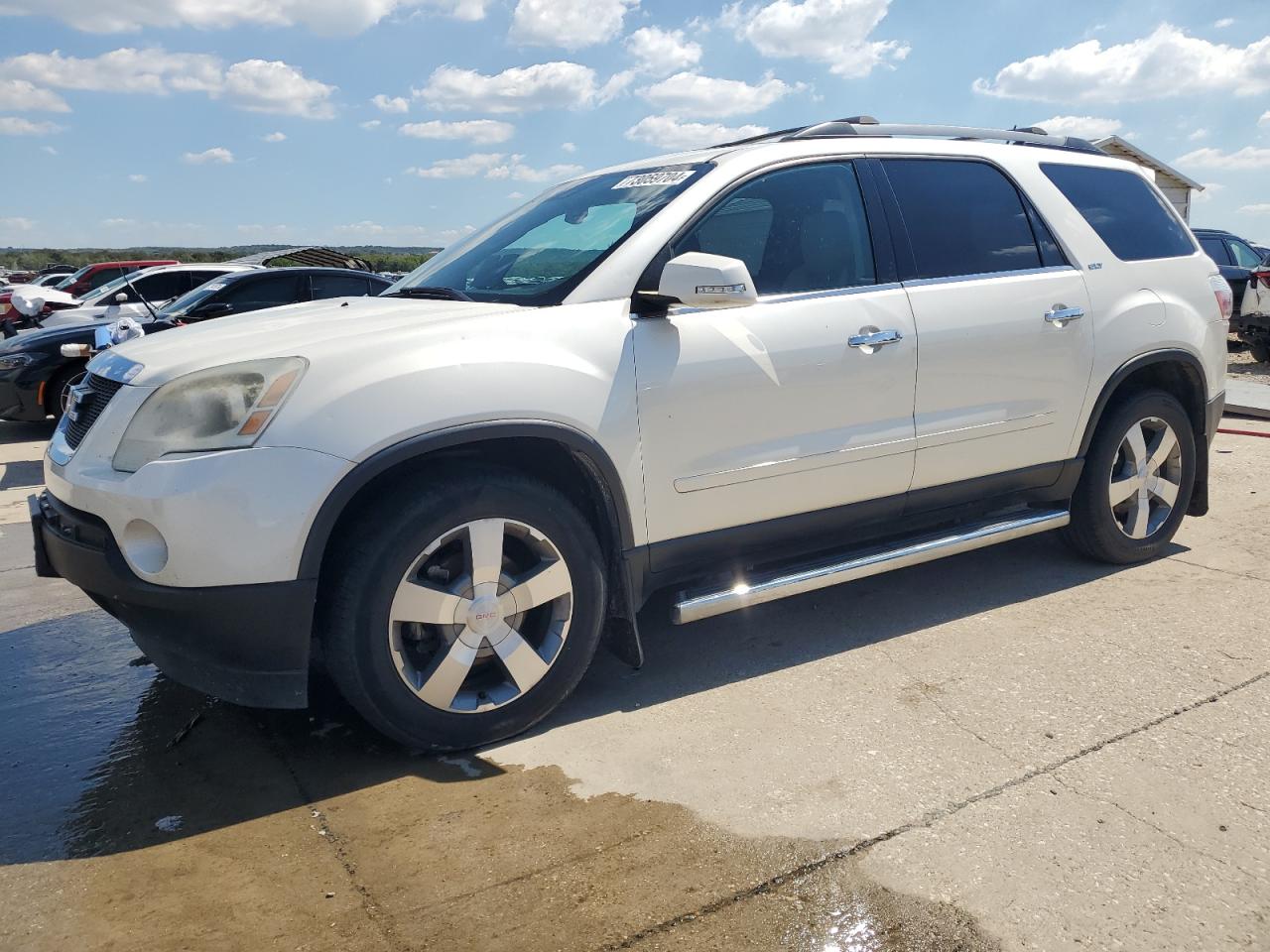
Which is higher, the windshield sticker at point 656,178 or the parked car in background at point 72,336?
the windshield sticker at point 656,178

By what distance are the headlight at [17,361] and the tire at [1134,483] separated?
8667 mm

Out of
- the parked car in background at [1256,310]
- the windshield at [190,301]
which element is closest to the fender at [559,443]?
the windshield at [190,301]

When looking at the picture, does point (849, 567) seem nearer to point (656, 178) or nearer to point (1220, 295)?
point (656, 178)

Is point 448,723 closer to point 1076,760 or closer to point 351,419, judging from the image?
point 351,419

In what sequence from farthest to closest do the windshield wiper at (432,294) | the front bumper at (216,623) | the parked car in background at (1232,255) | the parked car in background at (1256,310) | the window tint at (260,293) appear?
1. the parked car in background at (1232,255)
2. the parked car in background at (1256,310)
3. the window tint at (260,293)
4. the windshield wiper at (432,294)
5. the front bumper at (216,623)

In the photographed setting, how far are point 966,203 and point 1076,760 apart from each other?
2.29 metres

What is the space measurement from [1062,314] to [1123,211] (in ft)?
2.85

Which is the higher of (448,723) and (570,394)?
(570,394)

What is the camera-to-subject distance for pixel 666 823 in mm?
2807

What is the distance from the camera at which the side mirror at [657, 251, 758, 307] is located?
3188mm

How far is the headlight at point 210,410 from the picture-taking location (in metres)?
2.84

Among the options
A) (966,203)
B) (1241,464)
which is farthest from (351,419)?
(1241,464)

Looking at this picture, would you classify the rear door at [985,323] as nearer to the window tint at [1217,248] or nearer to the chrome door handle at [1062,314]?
the chrome door handle at [1062,314]

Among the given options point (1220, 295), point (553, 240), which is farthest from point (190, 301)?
point (1220, 295)
